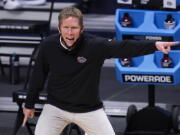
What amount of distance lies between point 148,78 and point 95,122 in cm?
144

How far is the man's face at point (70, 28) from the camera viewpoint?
5.02 metres

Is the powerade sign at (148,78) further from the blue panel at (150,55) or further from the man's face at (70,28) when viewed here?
the man's face at (70,28)

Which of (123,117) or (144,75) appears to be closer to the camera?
(144,75)

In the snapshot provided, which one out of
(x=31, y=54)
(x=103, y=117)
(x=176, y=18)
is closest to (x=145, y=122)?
(x=176, y=18)

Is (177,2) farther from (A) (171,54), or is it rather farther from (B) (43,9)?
(B) (43,9)

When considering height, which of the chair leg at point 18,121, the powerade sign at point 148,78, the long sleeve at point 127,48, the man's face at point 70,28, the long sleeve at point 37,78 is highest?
the man's face at point 70,28

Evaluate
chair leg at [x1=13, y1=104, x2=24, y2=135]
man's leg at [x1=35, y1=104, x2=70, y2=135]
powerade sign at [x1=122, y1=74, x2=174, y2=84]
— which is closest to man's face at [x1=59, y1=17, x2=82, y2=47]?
man's leg at [x1=35, y1=104, x2=70, y2=135]

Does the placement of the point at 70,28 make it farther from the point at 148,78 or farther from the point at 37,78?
the point at 148,78

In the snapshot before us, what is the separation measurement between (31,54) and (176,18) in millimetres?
2517

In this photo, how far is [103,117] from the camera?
524 centimetres

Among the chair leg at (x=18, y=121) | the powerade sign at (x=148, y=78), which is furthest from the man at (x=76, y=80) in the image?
the chair leg at (x=18, y=121)

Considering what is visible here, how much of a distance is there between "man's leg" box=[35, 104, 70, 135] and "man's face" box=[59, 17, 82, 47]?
58 centimetres

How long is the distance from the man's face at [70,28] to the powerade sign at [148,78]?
156cm

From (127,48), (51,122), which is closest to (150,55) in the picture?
(127,48)
